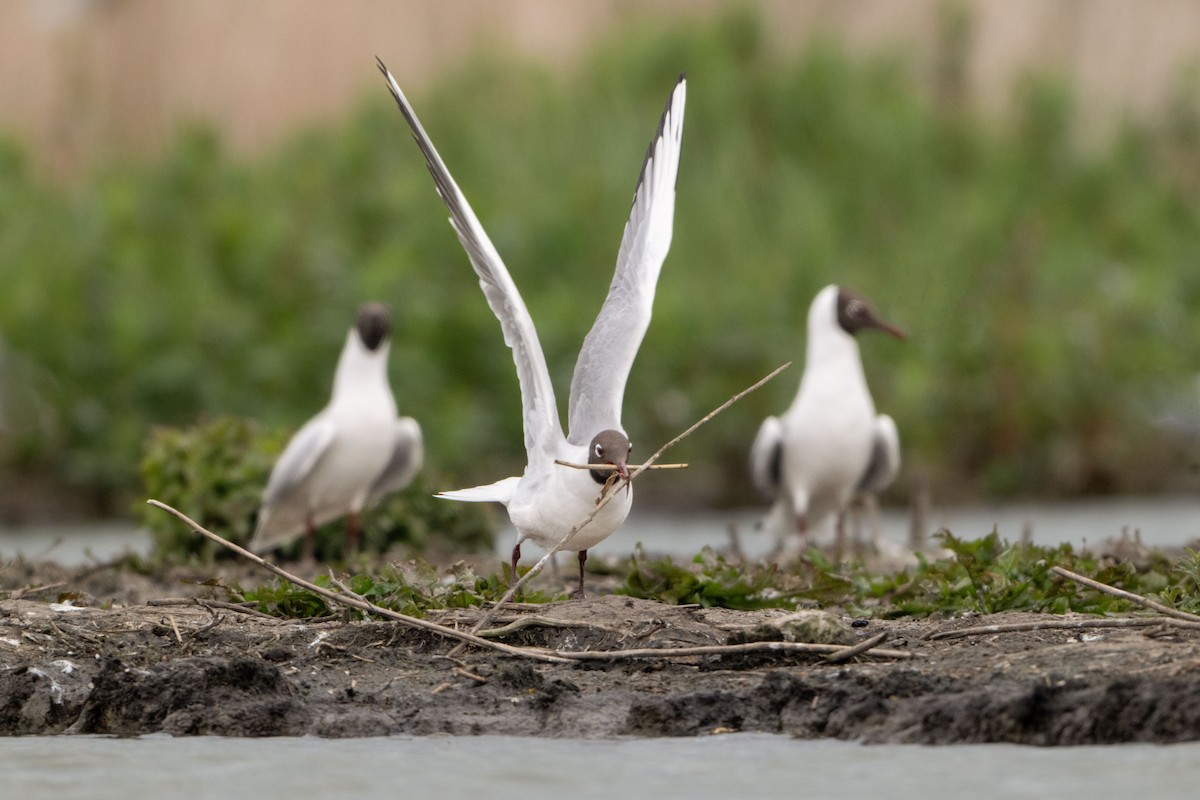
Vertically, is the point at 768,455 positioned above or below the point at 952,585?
above

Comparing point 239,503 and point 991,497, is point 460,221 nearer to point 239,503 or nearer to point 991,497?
point 239,503

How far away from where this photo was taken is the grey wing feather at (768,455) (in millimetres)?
10922

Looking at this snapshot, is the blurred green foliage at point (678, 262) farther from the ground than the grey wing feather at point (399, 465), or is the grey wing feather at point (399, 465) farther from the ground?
the blurred green foliage at point (678, 262)

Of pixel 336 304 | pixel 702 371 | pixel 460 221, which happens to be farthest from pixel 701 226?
pixel 460 221

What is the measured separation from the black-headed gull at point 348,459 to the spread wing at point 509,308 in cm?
370

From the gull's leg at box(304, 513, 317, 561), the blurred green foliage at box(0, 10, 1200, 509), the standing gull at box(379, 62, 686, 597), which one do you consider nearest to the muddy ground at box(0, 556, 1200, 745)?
the standing gull at box(379, 62, 686, 597)

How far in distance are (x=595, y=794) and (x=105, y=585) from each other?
445 cm

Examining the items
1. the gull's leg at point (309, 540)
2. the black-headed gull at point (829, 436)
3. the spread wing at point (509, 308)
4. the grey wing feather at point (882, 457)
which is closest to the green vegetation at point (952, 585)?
the spread wing at point (509, 308)

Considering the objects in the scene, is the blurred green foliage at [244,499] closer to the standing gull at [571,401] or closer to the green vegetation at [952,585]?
the green vegetation at [952,585]

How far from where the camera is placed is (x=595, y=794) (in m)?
4.85

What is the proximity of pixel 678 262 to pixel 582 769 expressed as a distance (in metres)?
12.5

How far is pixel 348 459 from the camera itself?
10672 mm

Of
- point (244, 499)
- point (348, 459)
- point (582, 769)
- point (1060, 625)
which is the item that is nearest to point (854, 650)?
point (1060, 625)

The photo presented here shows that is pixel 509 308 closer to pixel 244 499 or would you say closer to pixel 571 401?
pixel 571 401
